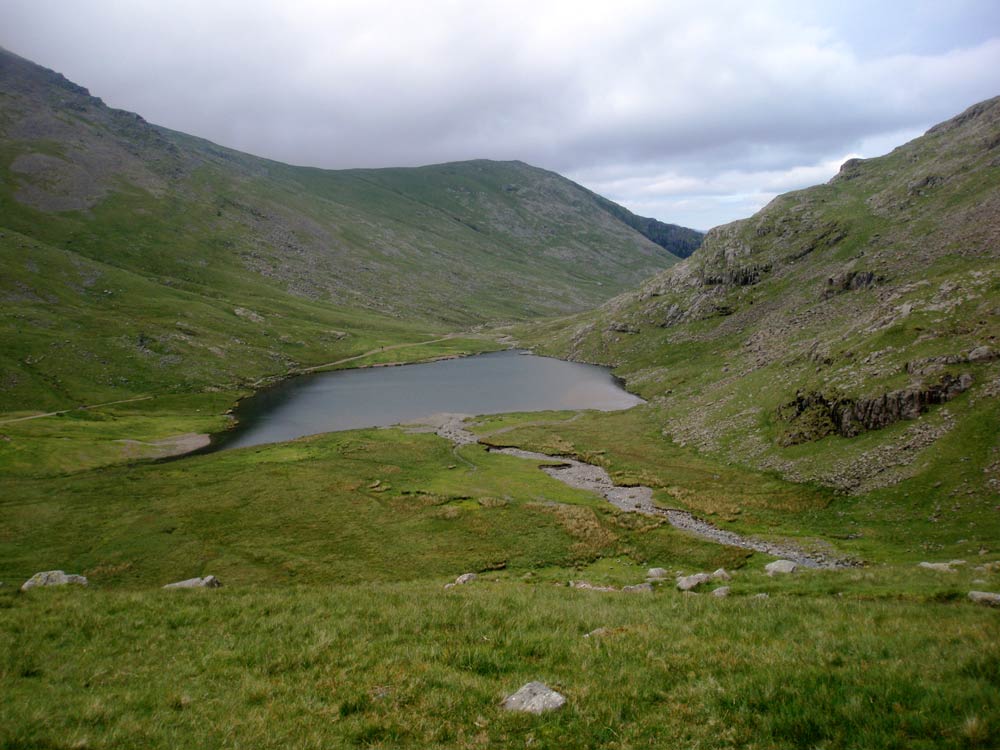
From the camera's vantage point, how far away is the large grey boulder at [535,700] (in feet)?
33.5

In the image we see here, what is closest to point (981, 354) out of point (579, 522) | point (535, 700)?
point (579, 522)

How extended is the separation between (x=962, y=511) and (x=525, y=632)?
4250cm

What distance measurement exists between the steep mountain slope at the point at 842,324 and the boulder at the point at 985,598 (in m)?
31.9

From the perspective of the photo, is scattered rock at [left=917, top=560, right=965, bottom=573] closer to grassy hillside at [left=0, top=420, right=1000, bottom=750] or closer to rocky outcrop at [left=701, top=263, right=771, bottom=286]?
grassy hillside at [left=0, top=420, right=1000, bottom=750]

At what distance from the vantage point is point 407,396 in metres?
132

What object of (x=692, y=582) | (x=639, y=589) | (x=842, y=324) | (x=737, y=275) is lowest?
(x=639, y=589)

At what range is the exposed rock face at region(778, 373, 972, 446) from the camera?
5141 cm

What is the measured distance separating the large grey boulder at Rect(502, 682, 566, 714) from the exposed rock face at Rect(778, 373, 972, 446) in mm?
57703

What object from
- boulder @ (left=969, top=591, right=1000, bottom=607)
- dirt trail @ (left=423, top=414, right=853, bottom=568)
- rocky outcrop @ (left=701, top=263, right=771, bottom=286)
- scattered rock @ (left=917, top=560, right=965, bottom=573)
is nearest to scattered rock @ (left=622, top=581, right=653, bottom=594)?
boulder @ (left=969, top=591, right=1000, bottom=607)

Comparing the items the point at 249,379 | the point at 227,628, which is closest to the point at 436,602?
the point at 227,628

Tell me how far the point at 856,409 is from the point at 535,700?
6167cm

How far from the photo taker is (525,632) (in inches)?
586

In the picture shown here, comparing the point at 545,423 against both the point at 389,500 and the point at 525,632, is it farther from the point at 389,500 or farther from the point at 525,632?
the point at 525,632

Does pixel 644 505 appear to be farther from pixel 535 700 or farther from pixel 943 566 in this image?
pixel 535 700
